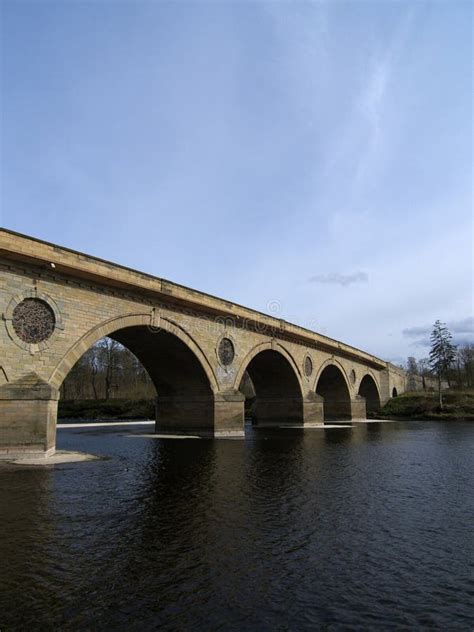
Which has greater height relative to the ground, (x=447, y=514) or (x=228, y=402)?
(x=228, y=402)

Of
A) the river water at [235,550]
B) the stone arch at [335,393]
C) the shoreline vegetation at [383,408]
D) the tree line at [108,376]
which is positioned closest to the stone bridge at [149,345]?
the stone arch at [335,393]

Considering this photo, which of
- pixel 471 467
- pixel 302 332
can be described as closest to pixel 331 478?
pixel 471 467

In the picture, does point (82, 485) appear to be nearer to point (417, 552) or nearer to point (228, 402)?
point (417, 552)

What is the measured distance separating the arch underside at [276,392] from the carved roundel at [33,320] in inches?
856

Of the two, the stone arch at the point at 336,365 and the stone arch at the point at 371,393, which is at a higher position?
the stone arch at the point at 336,365

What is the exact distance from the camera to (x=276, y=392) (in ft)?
135

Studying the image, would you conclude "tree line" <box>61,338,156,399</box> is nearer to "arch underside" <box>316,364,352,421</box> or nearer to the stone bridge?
"arch underside" <box>316,364,352,421</box>

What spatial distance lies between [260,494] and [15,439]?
9364 millimetres

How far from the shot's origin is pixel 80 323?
19344 millimetres

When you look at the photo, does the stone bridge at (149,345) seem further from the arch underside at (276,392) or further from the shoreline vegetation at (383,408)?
the shoreline vegetation at (383,408)

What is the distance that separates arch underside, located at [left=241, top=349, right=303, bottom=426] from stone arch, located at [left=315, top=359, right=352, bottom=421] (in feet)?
32.4

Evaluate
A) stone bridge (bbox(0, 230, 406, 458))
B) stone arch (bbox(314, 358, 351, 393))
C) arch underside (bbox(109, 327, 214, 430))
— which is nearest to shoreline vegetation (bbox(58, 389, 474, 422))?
stone arch (bbox(314, 358, 351, 393))

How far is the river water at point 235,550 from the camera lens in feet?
17.4

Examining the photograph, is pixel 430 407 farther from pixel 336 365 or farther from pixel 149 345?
pixel 149 345
